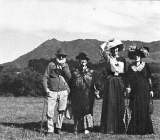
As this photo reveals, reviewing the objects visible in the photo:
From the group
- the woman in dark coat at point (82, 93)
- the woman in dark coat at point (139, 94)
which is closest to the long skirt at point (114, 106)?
the woman in dark coat at point (139, 94)

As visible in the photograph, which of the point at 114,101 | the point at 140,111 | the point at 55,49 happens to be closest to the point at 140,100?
the point at 140,111

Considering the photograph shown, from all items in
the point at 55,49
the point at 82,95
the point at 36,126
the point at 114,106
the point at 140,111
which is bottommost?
the point at 36,126

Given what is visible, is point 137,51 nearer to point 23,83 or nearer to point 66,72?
point 66,72

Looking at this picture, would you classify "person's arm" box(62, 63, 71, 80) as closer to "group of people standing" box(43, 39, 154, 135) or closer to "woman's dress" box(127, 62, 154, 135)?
"group of people standing" box(43, 39, 154, 135)

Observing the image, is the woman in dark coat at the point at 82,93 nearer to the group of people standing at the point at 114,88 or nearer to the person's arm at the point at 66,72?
the group of people standing at the point at 114,88

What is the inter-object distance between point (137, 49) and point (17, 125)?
4207mm

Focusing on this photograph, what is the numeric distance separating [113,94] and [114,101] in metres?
0.18

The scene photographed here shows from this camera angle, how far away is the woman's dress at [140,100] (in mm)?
9484

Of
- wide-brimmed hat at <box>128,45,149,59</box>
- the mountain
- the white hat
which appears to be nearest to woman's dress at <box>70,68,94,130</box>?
the white hat

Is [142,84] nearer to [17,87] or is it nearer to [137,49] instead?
[137,49]

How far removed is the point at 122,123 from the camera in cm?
952

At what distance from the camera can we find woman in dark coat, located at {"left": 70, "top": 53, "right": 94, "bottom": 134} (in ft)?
31.7

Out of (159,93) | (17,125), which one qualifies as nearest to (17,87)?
(159,93)

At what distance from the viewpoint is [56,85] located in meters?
9.50
